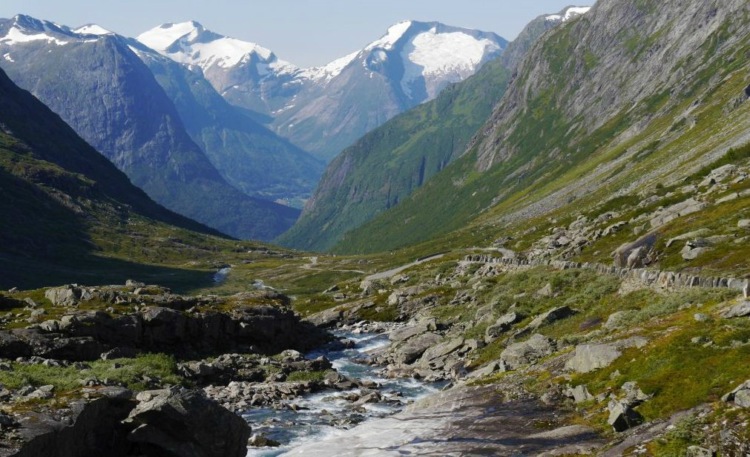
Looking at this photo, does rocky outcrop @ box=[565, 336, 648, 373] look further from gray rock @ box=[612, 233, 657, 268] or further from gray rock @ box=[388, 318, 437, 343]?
gray rock @ box=[388, 318, 437, 343]

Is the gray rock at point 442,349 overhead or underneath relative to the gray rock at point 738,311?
underneath

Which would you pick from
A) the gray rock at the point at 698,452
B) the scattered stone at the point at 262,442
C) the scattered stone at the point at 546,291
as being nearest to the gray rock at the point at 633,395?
the gray rock at the point at 698,452

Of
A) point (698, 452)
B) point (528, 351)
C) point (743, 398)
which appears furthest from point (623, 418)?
point (528, 351)

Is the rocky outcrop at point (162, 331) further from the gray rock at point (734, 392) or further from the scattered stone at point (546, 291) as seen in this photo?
the gray rock at point (734, 392)

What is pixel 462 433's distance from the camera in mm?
42219

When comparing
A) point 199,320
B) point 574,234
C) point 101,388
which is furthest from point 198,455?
point 574,234

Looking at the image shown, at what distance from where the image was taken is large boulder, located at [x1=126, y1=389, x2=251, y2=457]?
35312 mm

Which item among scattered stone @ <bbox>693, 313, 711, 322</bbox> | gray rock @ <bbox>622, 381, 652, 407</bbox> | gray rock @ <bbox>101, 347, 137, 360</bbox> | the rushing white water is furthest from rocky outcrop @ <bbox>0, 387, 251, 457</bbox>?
gray rock @ <bbox>101, 347, 137, 360</bbox>

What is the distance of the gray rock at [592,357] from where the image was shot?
46.1 meters

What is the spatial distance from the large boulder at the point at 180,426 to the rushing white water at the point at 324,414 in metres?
9.24

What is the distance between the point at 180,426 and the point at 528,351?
34.5 metres

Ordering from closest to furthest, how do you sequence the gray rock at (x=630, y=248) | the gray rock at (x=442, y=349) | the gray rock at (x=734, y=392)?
the gray rock at (x=734, y=392), the gray rock at (x=442, y=349), the gray rock at (x=630, y=248)

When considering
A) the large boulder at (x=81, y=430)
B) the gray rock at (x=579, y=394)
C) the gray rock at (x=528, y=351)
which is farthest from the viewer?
the gray rock at (x=528, y=351)

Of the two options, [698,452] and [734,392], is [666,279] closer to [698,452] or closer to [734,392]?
[734,392]
